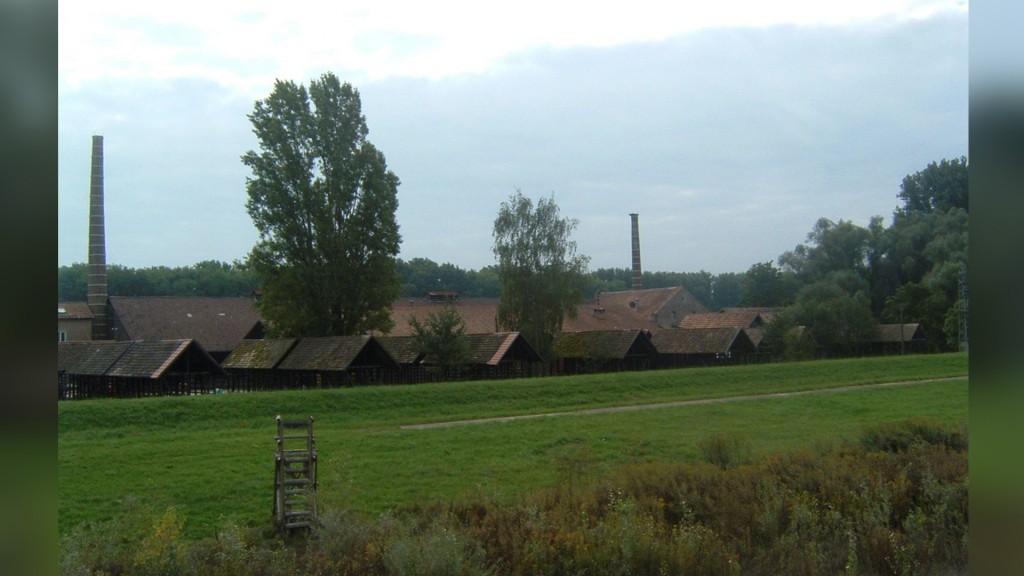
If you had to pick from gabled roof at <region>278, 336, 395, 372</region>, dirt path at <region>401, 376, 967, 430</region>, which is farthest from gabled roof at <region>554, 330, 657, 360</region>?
gabled roof at <region>278, 336, 395, 372</region>

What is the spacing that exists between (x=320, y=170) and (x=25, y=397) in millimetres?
29644

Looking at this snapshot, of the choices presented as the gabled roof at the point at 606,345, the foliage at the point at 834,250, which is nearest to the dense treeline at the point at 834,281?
the foliage at the point at 834,250

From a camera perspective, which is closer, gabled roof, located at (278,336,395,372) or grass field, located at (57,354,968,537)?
grass field, located at (57,354,968,537)

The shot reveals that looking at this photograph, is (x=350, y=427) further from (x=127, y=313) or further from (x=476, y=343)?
(x=127, y=313)

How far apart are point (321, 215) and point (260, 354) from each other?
6203 mm

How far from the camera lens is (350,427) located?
17.8m

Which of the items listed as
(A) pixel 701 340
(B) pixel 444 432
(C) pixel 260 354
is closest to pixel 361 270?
(C) pixel 260 354

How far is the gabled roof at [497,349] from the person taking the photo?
2622cm

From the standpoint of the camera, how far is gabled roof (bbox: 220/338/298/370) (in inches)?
1019

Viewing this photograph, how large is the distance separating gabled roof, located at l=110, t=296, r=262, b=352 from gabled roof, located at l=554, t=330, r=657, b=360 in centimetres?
1213

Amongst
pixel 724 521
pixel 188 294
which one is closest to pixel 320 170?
pixel 188 294

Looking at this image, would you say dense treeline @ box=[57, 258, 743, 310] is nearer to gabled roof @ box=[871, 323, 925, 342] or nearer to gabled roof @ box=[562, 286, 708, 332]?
gabled roof @ box=[562, 286, 708, 332]

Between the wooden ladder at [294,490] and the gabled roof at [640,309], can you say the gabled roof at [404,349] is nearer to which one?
the gabled roof at [640,309]

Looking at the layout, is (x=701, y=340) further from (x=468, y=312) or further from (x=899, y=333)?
(x=468, y=312)
